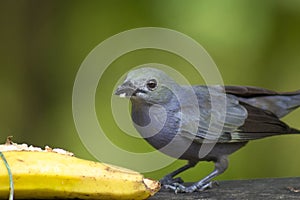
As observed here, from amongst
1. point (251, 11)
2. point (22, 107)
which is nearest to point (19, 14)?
point (22, 107)

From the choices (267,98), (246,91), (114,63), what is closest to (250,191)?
(246,91)

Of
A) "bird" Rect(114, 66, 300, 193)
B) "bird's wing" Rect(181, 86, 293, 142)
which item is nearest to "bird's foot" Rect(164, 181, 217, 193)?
"bird" Rect(114, 66, 300, 193)

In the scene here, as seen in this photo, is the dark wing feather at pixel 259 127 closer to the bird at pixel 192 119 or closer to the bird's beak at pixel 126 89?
the bird at pixel 192 119

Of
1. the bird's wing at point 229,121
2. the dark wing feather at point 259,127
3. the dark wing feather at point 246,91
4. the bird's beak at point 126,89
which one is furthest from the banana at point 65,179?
the dark wing feather at point 246,91

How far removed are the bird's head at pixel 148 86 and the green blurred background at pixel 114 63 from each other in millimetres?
2326

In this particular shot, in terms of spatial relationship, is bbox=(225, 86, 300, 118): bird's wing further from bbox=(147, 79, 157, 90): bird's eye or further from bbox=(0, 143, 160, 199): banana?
bbox=(0, 143, 160, 199): banana

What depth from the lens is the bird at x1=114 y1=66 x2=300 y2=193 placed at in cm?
349

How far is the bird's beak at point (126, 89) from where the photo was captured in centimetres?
334

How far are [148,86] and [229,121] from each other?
0.52m

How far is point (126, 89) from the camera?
337 centimetres

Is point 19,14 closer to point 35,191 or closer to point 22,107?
point 22,107

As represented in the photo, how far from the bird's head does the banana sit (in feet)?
2.61

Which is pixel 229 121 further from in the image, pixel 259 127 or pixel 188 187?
pixel 188 187

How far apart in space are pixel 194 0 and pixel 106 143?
1.34 m
